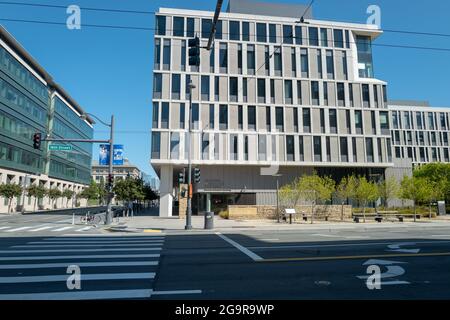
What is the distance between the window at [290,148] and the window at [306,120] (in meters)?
2.43

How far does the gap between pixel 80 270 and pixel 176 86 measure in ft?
120

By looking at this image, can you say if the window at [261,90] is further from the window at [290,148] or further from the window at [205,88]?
the window at [205,88]

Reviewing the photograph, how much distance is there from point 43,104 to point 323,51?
58320 mm

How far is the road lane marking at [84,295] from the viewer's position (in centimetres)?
618

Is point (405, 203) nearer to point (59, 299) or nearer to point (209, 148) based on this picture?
point (209, 148)

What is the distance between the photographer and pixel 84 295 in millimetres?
6340

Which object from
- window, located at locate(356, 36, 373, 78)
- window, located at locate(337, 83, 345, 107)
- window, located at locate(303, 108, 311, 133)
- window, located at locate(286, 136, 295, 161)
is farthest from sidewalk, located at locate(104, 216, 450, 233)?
window, located at locate(356, 36, 373, 78)

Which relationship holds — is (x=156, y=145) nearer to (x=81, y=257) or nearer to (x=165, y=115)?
(x=165, y=115)

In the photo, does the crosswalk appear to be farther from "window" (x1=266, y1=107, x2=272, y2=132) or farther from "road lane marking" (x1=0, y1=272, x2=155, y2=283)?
"window" (x1=266, y1=107, x2=272, y2=132)

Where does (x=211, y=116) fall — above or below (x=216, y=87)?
below

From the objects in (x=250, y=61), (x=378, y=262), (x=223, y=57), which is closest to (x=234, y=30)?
(x=223, y=57)

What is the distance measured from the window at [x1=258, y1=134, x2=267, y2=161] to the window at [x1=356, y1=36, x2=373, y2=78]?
1804cm

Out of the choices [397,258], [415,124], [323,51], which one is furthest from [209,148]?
[415,124]

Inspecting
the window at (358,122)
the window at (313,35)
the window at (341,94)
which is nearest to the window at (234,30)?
the window at (313,35)
